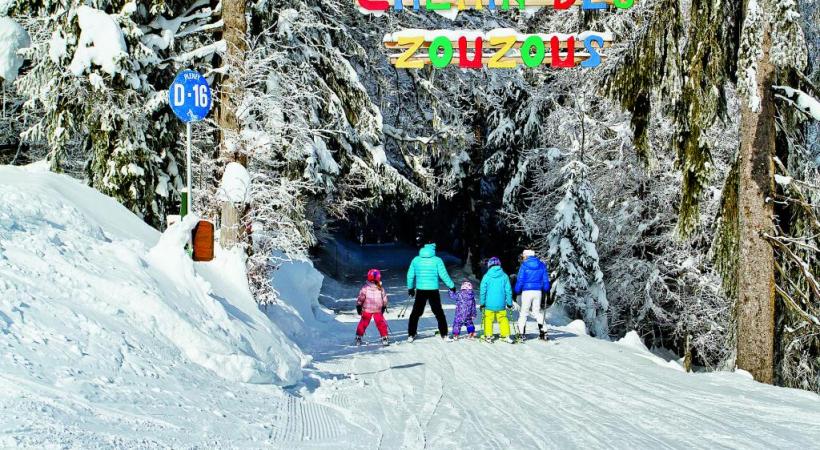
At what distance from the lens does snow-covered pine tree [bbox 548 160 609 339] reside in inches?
856

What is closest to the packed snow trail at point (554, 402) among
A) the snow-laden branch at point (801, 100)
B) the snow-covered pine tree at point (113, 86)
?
the snow-laden branch at point (801, 100)

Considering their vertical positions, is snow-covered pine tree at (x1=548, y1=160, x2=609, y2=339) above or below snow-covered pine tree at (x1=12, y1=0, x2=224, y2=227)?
below

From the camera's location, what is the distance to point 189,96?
8.96m

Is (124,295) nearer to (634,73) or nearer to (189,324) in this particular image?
(189,324)

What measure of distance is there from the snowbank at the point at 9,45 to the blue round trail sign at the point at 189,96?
6.72ft

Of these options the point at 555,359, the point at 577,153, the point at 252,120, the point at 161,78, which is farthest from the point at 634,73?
the point at 577,153

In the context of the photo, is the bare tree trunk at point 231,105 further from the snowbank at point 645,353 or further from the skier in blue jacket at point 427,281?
the snowbank at point 645,353

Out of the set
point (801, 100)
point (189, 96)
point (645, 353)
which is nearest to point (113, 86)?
point (189, 96)

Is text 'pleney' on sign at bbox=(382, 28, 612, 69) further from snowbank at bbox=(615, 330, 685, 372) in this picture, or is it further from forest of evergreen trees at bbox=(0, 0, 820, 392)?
snowbank at bbox=(615, 330, 685, 372)

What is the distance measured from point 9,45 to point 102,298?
2665 mm

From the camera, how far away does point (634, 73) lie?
11.7m

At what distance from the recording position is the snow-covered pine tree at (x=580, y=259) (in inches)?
856

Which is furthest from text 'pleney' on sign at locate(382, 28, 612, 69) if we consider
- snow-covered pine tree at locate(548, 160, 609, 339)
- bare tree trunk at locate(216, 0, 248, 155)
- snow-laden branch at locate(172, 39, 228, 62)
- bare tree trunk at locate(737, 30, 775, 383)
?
snow-covered pine tree at locate(548, 160, 609, 339)

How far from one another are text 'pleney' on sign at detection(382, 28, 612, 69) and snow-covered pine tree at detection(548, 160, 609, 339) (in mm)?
10382
